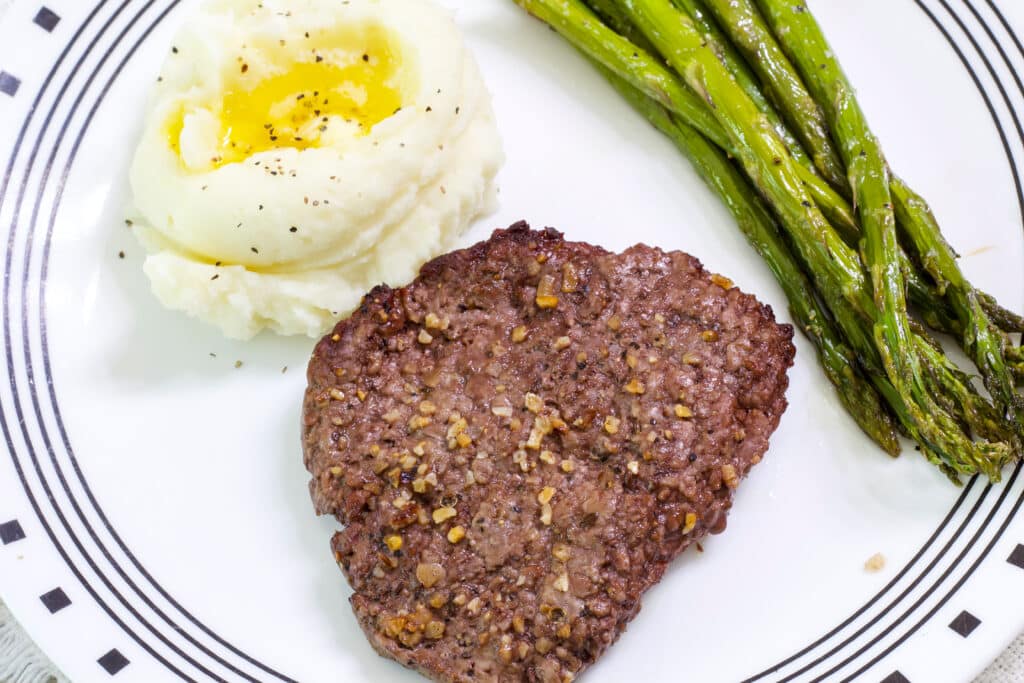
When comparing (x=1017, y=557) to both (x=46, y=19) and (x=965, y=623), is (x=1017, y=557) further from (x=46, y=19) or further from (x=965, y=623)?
(x=46, y=19)

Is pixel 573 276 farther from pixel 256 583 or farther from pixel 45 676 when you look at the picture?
pixel 45 676

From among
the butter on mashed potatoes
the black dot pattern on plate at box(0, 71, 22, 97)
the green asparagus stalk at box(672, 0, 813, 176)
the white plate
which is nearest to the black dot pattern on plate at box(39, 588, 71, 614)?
the white plate

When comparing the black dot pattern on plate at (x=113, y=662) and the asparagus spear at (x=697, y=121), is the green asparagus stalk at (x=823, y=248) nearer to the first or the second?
the asparagus spear at (x=697, y=121)

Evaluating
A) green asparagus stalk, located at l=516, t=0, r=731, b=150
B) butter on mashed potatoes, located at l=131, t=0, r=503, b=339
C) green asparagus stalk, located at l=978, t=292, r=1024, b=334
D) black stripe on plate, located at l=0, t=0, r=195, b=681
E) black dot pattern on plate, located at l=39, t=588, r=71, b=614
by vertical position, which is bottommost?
black dot pattern on plate, located at l=39, t=588, r=71, b=614

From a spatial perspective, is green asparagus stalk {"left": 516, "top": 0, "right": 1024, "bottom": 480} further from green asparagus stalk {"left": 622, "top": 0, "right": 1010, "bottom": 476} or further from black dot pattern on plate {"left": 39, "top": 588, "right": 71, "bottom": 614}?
black dot pattern on plate {"left": 39, "top": 588, "right": 71, "bottom": 614}

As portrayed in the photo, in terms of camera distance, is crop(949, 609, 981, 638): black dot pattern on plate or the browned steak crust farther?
crop(949, 609, 981, 638): black dot pattern on plate

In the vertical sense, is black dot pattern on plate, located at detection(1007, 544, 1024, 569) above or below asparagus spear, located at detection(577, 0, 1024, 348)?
below

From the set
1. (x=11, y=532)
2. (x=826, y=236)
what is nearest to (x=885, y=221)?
(x=826, y=236)
